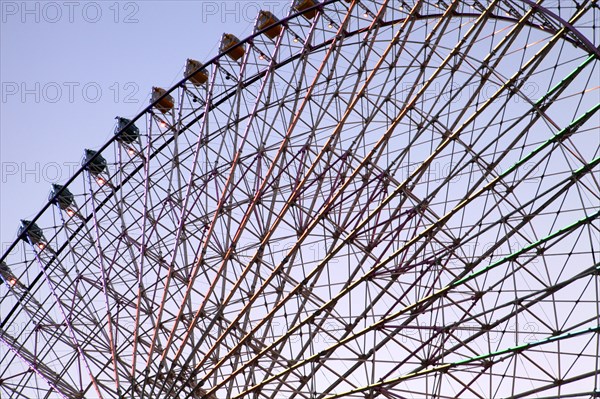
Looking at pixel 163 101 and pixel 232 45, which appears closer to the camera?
pixel 232 45

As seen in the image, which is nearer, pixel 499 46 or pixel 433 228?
pixel 433 228

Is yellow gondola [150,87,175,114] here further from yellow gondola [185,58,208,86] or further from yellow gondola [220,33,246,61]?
yellow gondola [220,33,246,61]

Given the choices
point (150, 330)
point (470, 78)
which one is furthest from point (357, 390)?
point (150, 330)

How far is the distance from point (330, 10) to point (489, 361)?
11.9 metres

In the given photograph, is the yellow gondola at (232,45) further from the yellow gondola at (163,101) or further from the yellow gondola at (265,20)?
the yellow gondola at (163,101)

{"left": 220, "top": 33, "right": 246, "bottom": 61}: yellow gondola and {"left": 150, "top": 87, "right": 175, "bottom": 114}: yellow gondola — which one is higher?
{"left": 220, "top": 33, "right": 246, "bottom": 61}: yellow gondola

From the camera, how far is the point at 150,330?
33.5 metres

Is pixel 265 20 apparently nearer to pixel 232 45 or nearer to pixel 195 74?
pixel 232 45

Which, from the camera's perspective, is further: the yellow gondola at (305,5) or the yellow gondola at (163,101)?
the yellow gondola at (163,101)

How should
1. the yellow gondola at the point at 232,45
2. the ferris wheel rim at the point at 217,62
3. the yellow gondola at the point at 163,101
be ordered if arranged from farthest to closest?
the yellow gondola at the point at 163,101, the yellow gondola at the point at 232,45, the ferris wheel rim at the point at 217,62

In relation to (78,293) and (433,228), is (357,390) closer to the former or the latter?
(433,228)

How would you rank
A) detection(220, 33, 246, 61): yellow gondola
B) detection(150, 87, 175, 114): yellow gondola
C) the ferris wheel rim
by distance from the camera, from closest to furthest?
the ferris wheel rim
detection(220, 33, 246, 61): yellow gondola
detection(150, 87, 175, 114): yellow gondola

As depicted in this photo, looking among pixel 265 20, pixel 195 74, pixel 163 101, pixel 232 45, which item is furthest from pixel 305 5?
pixel 163 101

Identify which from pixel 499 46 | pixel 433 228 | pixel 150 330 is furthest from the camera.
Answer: pixel 150 330
